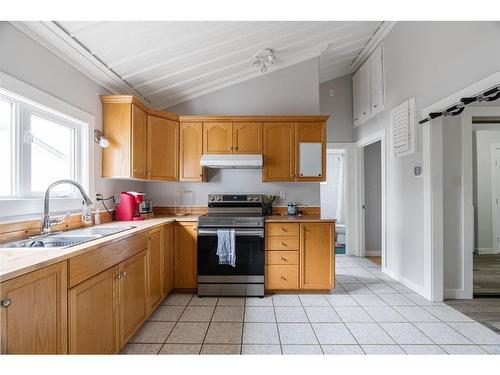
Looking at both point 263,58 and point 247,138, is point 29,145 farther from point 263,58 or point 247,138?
point 263,58

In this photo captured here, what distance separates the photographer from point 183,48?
2531mm

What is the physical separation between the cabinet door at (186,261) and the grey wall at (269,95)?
1.73 metres

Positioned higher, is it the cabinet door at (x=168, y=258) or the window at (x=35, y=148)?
the window at (x=35, y=148)

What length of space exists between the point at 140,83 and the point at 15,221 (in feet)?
6.47

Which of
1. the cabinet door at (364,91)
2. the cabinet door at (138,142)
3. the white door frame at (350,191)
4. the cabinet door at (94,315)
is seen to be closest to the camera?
the cabinet door at (94,315)

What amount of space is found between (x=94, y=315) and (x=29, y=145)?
1372mm

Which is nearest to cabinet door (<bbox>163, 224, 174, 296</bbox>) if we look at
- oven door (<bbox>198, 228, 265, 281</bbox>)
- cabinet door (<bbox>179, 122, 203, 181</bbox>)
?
oven door (<bbox>198, 228, 265, 281</bbox>)

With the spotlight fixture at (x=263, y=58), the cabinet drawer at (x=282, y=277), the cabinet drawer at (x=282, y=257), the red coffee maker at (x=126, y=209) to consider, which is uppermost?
the spotlight fixture at (x=263, y=58)

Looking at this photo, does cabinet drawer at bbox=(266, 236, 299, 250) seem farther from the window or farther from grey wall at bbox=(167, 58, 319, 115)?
the window

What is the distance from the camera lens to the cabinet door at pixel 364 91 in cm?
385

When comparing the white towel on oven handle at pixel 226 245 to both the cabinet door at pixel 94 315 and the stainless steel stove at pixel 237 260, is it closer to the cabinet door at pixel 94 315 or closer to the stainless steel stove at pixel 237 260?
the stainless steel stove at pixel 237 260

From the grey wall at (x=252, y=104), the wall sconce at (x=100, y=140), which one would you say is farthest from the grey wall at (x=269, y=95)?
the wall sconce at (x=100, y=140)

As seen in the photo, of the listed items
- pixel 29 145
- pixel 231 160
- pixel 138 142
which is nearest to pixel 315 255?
pixel 231 160

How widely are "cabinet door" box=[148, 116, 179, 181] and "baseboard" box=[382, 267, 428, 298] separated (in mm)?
3126
